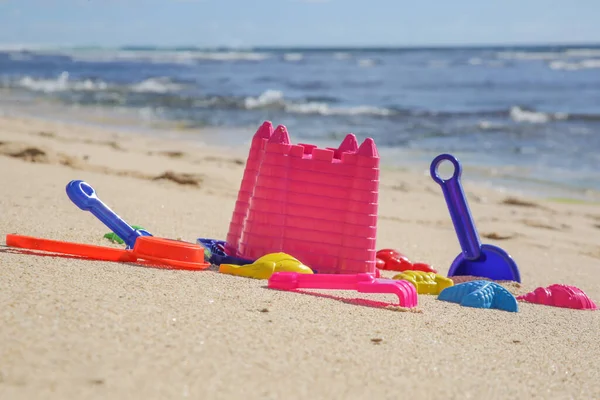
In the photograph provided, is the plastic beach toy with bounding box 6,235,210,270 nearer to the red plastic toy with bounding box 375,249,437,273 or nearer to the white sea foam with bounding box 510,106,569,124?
the red plastic toy with bounding box 375,249,437,273

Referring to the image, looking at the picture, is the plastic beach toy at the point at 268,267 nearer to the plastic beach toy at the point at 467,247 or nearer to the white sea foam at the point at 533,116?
the plastic beach toy at the point at 467,247

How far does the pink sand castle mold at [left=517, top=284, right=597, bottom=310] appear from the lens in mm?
4246

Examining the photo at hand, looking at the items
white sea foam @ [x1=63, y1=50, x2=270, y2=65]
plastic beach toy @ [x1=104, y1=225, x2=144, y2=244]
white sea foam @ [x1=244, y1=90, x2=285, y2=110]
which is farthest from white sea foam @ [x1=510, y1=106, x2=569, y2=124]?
white sea foam @ [x1=63, y1=50, x2=270, y2=65]

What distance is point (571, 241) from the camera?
6750 millimetres

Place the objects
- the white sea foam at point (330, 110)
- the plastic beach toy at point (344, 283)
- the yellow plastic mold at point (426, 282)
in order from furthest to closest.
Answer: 1. the white sea foam at point (330, 110)
2. the yellow plastic mold at point (426, 282)
3. the plastic beach toy at point (344, 283)

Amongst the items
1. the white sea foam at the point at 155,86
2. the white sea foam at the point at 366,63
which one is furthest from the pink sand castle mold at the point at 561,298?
the white sea foam at the point at 366,63

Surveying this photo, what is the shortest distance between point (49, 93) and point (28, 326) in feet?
63.9

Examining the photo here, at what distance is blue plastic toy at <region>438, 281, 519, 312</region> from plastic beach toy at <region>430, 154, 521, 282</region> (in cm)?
64

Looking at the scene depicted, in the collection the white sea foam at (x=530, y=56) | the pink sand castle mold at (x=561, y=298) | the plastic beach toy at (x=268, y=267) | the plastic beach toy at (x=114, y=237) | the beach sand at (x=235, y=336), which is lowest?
the beach sand at (x=235, y=336)

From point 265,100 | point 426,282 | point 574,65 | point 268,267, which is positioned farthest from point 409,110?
point 574,65

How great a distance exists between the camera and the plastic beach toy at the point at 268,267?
3.76 meters

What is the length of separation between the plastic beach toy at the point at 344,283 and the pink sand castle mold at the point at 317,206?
0.45 metres

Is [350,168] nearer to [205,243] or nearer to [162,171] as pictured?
[205,243]

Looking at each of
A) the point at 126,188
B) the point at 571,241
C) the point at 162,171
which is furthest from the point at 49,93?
the point at 571,241
